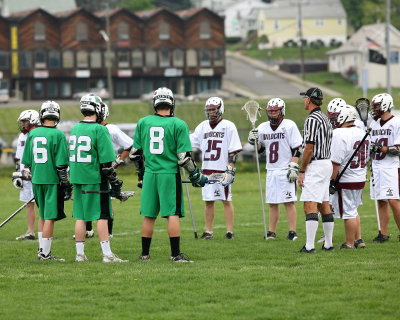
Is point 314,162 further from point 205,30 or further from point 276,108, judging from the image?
point 205,30

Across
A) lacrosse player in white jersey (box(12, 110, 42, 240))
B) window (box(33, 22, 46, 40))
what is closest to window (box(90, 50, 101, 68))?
window (box(33, 22, 46, 40))

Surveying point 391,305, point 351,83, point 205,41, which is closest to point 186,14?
point 205,41

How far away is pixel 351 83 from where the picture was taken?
356ft

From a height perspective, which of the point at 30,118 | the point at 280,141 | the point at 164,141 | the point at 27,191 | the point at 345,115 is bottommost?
the point at 27,191

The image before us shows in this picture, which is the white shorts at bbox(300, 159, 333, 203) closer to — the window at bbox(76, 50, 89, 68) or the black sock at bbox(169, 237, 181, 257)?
the black sock at bbox(169, 237, 181, 257)

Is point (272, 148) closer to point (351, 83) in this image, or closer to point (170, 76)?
point (170, 76)

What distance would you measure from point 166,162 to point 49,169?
176 centimetres

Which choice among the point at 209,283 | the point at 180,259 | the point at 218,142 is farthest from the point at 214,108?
the point at 209,283

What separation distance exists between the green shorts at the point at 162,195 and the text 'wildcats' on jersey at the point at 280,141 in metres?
3.82

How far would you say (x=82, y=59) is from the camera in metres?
99.4

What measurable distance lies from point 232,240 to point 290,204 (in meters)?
1.25

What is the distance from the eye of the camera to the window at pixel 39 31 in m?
96.6

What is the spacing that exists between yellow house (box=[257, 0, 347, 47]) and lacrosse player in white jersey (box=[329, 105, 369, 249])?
12373 centimetres

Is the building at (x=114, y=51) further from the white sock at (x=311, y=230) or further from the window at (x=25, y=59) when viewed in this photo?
the white sock at (x=311, y=230)
